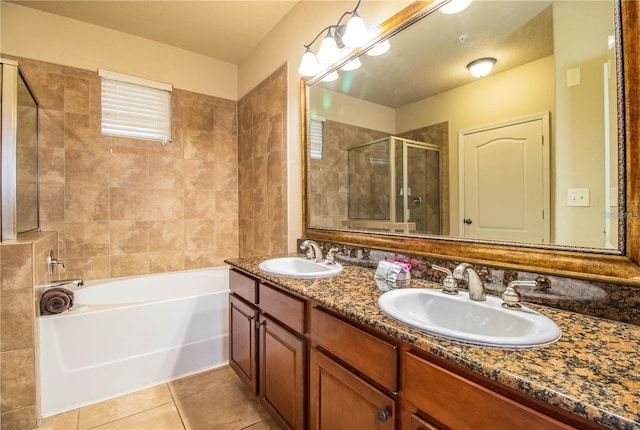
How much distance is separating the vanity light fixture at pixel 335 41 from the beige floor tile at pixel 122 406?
2246 millimetres

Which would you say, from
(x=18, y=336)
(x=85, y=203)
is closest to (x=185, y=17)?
(x=85, y=203)

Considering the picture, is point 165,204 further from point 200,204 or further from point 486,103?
point 486,103

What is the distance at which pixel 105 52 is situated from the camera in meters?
2.54

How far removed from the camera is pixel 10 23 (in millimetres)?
2221

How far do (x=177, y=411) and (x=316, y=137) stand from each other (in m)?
1.89

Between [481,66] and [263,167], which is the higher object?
[481,66]

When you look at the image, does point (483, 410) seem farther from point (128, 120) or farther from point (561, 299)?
point (128, 120)

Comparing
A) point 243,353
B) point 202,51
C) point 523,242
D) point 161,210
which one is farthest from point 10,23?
point 523,242

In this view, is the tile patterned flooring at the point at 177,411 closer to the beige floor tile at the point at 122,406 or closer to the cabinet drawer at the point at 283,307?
the beige floor tile at the point at 122,406

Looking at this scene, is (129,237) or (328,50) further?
(129,237)

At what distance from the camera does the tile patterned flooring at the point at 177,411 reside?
64.5 inches

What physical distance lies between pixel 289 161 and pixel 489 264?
159 cm

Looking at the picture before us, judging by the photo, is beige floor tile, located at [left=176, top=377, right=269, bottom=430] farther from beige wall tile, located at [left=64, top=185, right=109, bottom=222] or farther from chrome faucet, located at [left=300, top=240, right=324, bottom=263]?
beige wall tile, located at [left=64, top=185, right=109, bottom=222]

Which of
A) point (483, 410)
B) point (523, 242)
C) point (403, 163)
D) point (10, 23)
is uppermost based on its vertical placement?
point (10, 23)
